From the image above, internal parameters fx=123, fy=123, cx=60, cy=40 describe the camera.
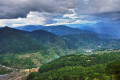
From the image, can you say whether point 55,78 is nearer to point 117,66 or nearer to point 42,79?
point 42,79

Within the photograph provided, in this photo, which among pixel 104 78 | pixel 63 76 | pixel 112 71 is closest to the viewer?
pixel 104 78

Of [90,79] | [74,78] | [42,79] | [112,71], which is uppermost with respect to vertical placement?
[112,71]

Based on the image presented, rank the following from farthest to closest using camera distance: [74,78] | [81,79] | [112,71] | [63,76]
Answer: [63,76]
[74,78]
[81,79]
[112,71]

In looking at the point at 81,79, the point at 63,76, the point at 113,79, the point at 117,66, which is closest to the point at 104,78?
the point at 113,79

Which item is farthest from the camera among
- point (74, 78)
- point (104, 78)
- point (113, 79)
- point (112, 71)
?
point (74, 78)

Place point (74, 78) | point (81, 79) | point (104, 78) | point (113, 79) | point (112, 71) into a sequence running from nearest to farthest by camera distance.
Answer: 1. point (113, 79)
2. point (104, 78)
3. point (112, 71)
4. point (81, 79)
5. point (74, 78)

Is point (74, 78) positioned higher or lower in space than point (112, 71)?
lower

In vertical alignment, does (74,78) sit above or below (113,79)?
below

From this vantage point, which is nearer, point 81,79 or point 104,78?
point 104,78

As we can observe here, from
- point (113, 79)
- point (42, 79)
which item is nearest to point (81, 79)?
point (113, 79)
